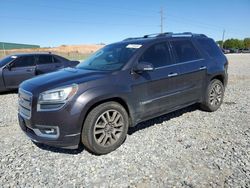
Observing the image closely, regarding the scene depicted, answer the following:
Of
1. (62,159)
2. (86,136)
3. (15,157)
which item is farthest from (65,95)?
(15,157)

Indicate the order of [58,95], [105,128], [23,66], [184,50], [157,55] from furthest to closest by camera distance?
[23,66] → [184,50] → [157,55] → [105,128] → [58,95]

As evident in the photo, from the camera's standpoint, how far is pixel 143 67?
4.17 metres

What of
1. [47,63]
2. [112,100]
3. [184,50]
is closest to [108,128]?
[112,100]

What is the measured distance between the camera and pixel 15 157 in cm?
395

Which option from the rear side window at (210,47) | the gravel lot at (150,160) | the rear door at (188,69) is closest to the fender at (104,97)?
the gravel lot at (150,160)

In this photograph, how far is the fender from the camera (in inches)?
142

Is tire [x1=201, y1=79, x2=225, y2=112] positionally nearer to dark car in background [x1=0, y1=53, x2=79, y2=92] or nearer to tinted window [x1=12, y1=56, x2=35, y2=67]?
dark car in background [x1=0, y1=53, x2=79, y2=92]

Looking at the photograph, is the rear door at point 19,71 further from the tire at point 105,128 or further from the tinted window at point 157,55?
the tire at point 105,128

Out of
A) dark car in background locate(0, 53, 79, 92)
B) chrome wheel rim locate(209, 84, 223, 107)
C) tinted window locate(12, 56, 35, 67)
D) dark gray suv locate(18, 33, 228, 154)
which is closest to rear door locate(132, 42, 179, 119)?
dark gray suv locate(18, 33, 228, 154)

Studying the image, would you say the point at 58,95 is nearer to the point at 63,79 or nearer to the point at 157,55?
the point at 63,79

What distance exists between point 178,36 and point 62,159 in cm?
352

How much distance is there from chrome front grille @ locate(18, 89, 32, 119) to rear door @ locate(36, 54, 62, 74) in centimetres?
602

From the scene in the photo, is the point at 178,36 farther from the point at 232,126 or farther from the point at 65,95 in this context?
the point at 65,95

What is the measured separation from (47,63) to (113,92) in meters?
7.31
